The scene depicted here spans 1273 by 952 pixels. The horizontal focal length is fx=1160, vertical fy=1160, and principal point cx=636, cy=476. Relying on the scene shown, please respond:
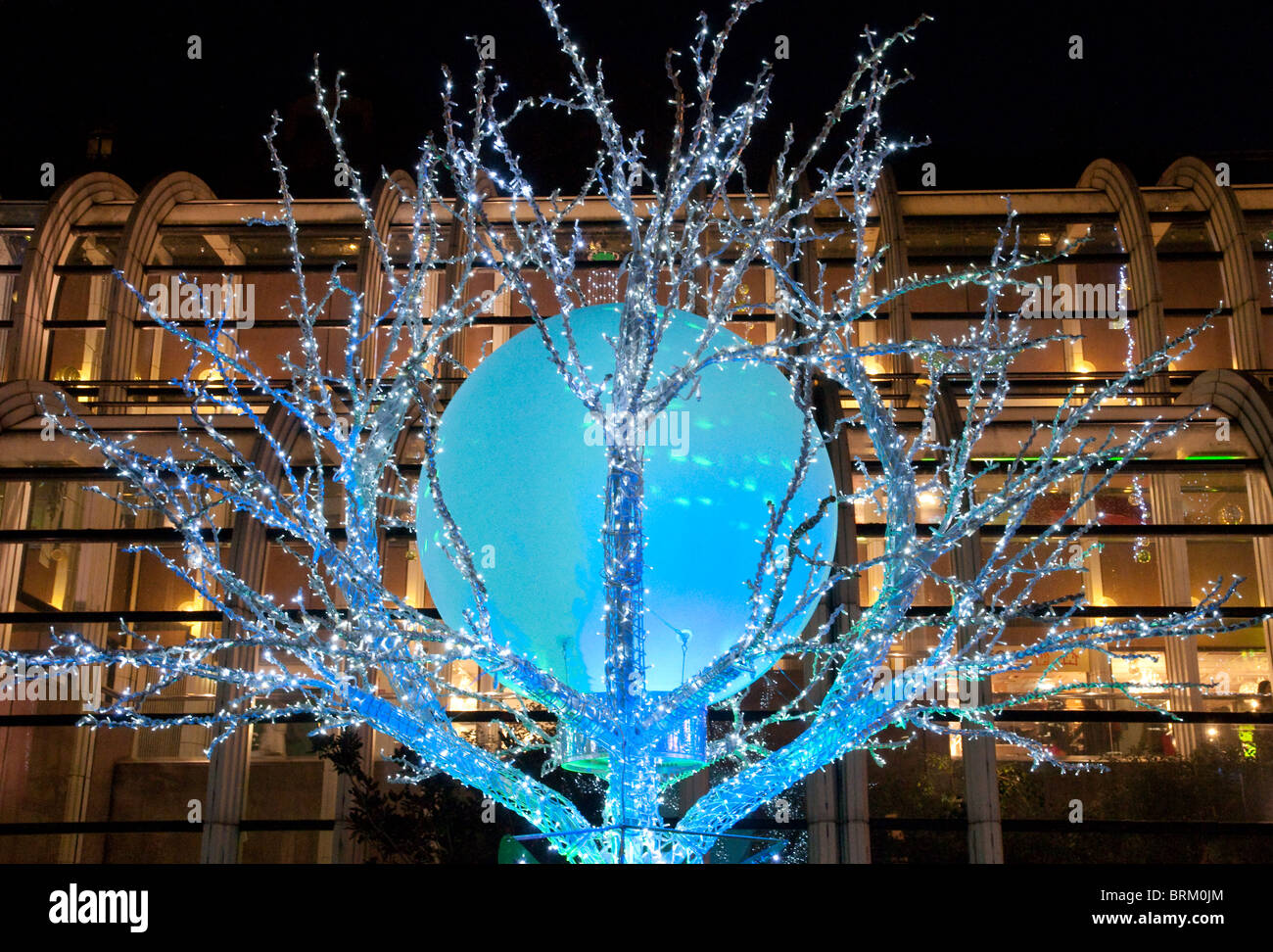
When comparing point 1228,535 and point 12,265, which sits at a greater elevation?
point 12,265

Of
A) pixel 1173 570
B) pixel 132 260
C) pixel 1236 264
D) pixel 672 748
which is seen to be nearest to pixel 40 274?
pixel 132 260

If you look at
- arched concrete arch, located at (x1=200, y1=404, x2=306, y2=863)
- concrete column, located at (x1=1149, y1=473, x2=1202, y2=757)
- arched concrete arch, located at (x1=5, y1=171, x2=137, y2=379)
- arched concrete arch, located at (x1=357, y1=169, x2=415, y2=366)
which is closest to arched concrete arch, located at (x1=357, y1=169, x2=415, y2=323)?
arched concrete arch, located at (x1=357, y1=169, x2=415, y2=366)

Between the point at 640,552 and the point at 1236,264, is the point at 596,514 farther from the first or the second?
the point at 1236,264

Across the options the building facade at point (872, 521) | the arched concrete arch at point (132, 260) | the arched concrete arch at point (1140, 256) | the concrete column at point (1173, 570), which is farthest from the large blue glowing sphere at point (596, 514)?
the arched concrete arch at point (132, 260)

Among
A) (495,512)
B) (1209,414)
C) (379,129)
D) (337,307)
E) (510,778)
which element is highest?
(379,129)

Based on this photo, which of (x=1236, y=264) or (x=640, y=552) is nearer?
(x=640, y=552)

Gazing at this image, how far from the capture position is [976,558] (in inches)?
492

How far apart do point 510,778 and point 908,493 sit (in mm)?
1761

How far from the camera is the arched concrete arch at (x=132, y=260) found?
49.7 feet

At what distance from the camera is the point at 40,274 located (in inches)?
607

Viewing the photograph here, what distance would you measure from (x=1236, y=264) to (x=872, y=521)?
234 inches

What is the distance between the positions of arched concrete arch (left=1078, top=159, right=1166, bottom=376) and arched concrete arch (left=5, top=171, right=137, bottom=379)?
14.0 meters
